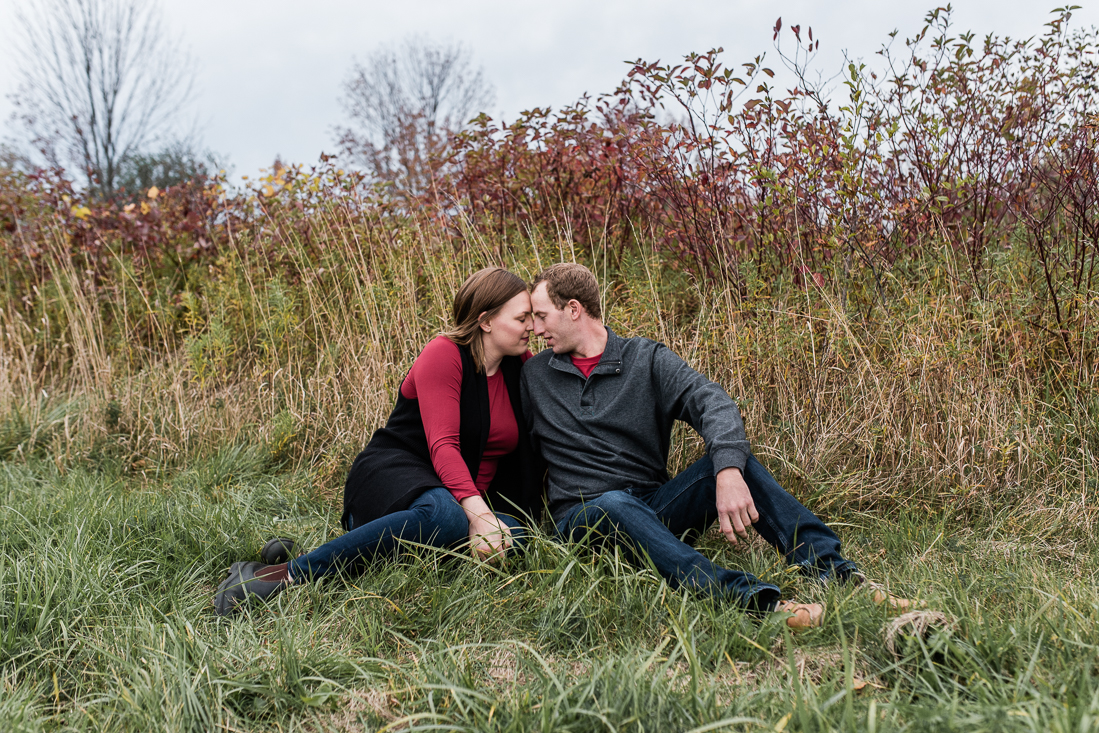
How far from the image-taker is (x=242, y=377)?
4324 mm

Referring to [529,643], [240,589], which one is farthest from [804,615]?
[240,589]

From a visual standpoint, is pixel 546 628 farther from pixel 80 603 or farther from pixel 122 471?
pixel 122 471

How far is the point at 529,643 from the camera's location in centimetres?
189

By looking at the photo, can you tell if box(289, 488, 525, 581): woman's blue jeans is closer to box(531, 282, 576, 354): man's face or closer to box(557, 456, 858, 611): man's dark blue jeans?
box(557, 456, 858, 611): man's dark blue jeans

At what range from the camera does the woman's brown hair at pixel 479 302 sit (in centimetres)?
258

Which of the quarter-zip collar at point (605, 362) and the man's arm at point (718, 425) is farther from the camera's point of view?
the quarter-zip collar at point (605, 362)

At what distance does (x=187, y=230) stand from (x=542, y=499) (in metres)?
3.93

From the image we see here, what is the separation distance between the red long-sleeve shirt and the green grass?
29 centimetres

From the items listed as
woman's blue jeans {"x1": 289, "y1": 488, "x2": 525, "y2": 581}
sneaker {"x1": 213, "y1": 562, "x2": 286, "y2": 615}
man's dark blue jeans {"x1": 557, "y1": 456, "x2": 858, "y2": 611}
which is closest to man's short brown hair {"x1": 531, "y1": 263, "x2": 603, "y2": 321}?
man's dark blue jeans {"x1": 557, "y1": 456, "x2": 858, "y2": 611}

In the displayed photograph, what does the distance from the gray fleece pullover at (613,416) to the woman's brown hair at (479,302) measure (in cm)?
28

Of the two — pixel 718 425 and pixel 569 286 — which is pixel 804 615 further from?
pixel 569 286

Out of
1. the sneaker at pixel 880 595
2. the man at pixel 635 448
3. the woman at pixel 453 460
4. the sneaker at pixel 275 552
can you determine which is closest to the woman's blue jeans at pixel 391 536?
the woman at pixel 453 460

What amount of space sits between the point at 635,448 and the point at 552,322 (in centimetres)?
54

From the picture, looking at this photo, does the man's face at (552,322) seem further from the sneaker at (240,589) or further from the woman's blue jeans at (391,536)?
the sneaker at (240,589)
